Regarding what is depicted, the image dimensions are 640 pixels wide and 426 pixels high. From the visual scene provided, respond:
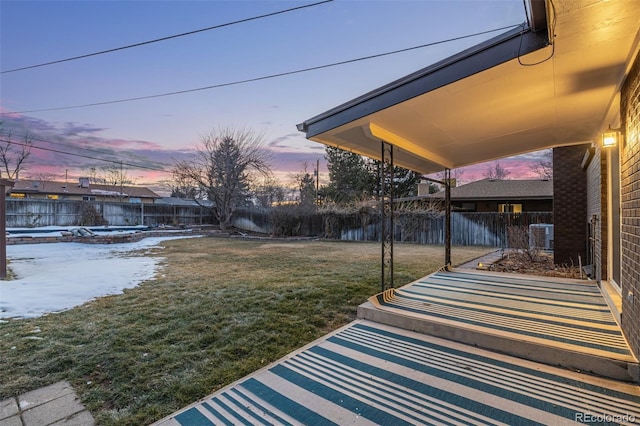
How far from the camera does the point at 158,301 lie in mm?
4152

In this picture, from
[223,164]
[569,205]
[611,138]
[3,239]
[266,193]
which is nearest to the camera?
[611,138]

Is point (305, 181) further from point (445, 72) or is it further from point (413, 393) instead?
point (413, 393)

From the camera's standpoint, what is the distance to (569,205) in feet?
20.3

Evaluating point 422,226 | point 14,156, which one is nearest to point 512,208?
point 422,226

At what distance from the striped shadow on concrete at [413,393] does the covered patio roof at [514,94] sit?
2.32 metres

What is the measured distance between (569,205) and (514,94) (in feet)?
15.6

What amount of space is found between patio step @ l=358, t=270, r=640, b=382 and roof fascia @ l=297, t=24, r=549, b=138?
7.28ft

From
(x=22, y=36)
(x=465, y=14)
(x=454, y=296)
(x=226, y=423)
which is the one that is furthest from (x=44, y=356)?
(x=22, y=36)

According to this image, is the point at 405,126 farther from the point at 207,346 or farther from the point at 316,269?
the point at 316,269

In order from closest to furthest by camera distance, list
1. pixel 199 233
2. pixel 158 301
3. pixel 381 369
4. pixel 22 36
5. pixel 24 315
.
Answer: pixel 381 369 → pixel 24 315 → pixel 158 301 → pixel 22 36 → pixel 199 233

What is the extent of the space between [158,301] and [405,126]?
4.11 m

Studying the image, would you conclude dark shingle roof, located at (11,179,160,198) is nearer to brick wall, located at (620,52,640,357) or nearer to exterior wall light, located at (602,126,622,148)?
exterior wall light, located at (602,126,622,148)

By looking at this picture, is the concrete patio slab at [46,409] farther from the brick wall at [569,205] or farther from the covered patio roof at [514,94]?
the brick wall at [569,205]

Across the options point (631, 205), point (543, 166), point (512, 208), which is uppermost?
point (543, 166)
